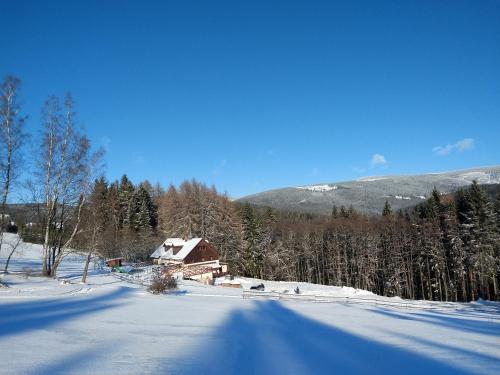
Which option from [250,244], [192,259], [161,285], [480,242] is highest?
[250,244]

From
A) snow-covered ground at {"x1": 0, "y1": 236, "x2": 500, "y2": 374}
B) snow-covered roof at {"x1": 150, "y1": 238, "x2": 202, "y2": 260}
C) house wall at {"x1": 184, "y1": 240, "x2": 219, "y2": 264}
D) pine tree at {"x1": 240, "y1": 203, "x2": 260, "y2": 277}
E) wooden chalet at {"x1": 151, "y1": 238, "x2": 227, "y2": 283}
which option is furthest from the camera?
pine tree at {"x1": 240, "y1": 203, "x2": 260, "y2": 277}

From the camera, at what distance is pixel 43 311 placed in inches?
467

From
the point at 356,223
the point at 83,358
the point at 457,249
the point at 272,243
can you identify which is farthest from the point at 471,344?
the point at 272,243

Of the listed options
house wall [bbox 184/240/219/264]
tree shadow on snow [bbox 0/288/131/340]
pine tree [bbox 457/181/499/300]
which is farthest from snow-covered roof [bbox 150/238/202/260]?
pine tree [bbox 457/181/499/300]

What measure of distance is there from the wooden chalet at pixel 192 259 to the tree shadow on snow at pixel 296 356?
3795 cm

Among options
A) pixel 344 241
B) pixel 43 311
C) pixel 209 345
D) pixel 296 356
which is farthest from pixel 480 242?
pixel 43 311

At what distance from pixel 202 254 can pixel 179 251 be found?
3.50 metres

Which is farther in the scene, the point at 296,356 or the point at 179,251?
the point at 179,251

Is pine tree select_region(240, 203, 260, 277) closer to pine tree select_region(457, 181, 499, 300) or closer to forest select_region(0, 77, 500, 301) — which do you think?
forest select_region(0, 77, 500, 301)

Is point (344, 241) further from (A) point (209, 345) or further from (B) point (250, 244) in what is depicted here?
(A) point (209, 345)

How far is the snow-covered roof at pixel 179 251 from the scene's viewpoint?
5126 cm

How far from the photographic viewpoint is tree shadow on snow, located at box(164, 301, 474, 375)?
662 centimetres

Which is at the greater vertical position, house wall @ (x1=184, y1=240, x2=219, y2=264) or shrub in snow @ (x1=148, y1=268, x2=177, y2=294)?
house wall @ (x1=184, y1=240, x2=219, y2=264)

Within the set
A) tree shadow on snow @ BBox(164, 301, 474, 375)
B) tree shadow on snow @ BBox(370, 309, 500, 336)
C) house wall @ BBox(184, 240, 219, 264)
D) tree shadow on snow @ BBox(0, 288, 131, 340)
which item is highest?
house wall @ BBox(184, 240, 219, 264)
